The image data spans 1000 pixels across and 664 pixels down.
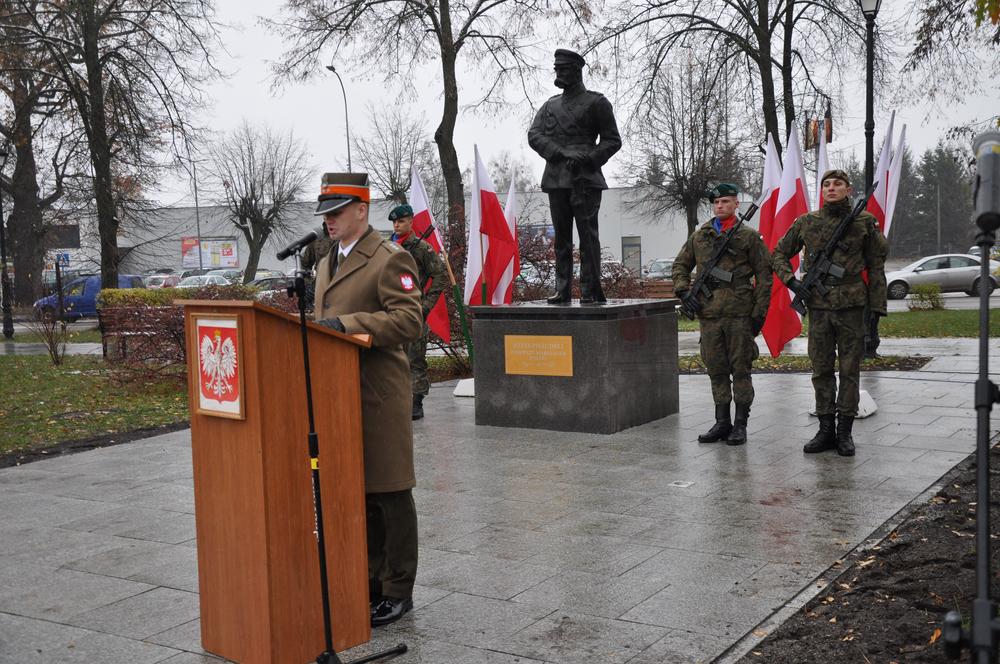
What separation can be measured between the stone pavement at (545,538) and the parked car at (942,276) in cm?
2587

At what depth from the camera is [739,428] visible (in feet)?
28.6

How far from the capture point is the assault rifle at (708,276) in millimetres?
8532

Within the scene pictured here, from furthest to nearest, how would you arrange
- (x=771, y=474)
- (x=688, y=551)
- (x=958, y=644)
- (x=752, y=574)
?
1. (x=771, y=474)
2. (x=688, y=551)
3. (x=752, y=574)
4. (x=958, y=644)

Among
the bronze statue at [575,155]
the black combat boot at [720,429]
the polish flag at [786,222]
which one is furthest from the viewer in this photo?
the polish flag at [786,222]

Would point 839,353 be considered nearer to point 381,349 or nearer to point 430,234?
point 381,349

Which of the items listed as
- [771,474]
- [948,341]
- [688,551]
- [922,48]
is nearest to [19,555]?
[688,551]

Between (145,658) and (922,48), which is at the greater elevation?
(922,48)

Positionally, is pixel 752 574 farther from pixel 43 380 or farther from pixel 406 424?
pixel 43 380

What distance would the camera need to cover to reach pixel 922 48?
14.4m

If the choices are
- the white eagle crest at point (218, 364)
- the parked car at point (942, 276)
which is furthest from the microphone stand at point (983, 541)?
the parked car at point (942, 276)

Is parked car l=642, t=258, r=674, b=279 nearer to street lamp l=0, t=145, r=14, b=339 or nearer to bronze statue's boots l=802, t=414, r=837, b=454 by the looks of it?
street lamp l=0, t=145, r=14, b=339

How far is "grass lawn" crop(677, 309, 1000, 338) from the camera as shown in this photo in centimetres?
2031

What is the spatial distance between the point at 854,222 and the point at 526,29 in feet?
58.3

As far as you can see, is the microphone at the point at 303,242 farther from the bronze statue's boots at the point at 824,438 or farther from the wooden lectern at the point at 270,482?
the bronze statue's boots at the point at 824,438
